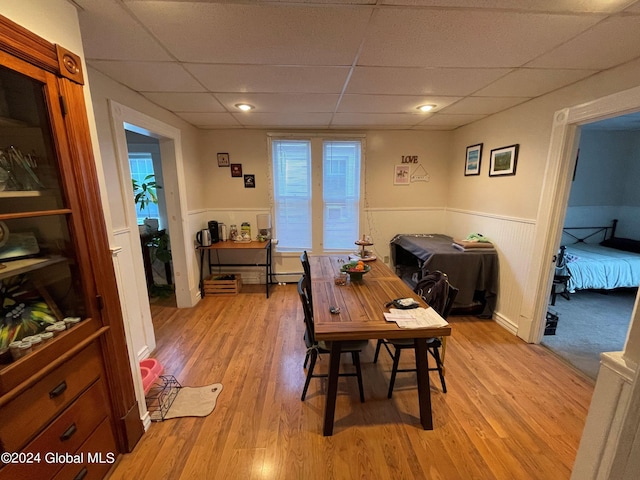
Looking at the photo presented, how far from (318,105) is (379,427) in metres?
2.82

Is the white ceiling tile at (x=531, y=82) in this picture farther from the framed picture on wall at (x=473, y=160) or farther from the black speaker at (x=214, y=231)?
the black speaker at (x=214, y=231)

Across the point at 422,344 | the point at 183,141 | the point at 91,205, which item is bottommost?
the point at 422,344

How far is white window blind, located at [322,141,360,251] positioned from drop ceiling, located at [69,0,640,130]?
1370 millimetres

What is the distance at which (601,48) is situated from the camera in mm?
1562

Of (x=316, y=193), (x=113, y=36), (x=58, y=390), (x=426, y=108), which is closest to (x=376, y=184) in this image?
(x=316, y=193)

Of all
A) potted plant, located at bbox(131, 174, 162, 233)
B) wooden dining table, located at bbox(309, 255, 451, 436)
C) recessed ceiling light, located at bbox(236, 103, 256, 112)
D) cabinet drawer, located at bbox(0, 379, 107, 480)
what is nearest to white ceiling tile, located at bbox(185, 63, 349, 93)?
recessed ceiling light, located at bbox(236, 103, 256, 112)

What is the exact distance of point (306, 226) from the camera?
416 cm

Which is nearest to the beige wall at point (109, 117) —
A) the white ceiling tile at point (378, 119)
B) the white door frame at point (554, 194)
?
the white ceiling tile at point (378, 119)

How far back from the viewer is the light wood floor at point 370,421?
1.43 metres

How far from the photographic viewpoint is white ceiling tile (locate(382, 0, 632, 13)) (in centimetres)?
117

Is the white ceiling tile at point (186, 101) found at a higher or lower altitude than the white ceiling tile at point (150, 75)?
higher

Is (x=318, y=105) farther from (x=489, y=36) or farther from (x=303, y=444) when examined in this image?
(x=303, y=444)

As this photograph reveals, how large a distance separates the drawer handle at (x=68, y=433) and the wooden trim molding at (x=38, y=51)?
5.07 feet

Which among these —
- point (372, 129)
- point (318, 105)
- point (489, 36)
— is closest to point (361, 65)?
point (489, 36)
